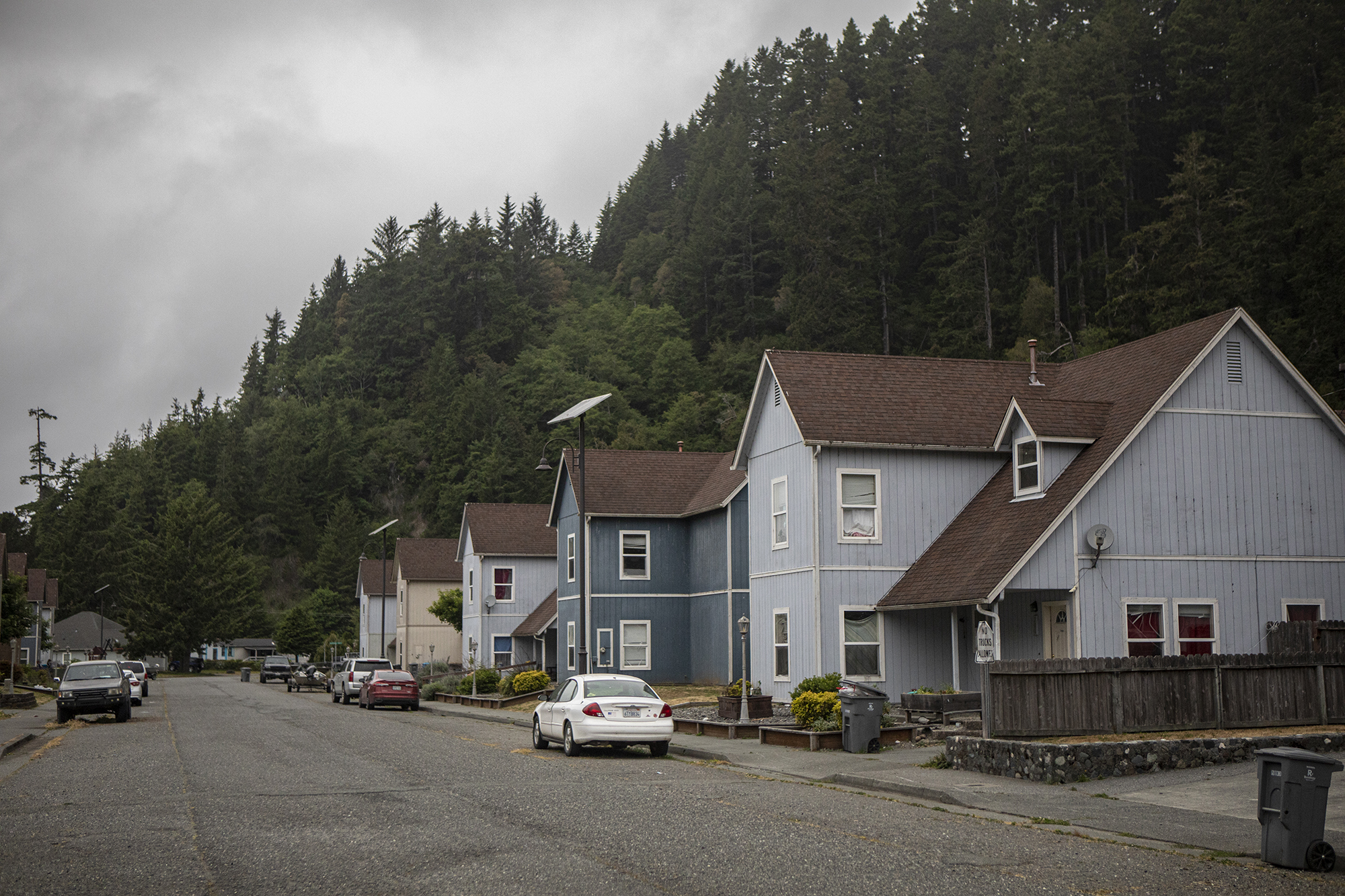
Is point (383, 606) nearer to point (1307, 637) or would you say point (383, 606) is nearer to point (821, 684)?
point (821, 684)

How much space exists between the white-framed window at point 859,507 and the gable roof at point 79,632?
98699mm

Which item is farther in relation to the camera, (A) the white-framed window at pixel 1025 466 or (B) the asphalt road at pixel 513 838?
(A) the white-framed window at pixel 1025 466

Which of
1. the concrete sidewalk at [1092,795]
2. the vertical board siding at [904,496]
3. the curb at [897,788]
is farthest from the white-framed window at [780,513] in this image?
the curb at [897,788]

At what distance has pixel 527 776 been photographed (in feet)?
58.3

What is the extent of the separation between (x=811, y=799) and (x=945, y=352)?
191 feet

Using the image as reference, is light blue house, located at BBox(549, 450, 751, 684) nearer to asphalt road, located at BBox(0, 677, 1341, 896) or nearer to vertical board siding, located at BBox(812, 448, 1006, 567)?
vertical board siding, located at BBox(812, 448, 1006, 567)

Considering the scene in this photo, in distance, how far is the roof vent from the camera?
1037 inches

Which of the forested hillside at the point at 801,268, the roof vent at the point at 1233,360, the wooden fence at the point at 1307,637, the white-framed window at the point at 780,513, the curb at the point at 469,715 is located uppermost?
the forested hillside at the point at 801,268

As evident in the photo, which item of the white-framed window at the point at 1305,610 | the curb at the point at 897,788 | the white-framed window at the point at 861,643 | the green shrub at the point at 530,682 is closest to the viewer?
the curb at the point at 897,788

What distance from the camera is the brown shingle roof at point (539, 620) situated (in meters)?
49.7

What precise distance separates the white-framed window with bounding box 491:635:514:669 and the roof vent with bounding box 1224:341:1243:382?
1412 inches

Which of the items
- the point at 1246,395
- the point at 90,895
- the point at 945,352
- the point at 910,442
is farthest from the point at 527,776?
the point at 945,352

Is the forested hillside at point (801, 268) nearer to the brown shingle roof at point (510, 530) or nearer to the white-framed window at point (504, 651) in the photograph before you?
the brown shingle roof at point (510, 530)

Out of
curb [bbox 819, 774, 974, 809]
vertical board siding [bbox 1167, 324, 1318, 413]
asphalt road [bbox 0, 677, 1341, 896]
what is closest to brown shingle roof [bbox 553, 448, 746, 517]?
vertical board siding [bbox 1167, 324, 1318, 413]
